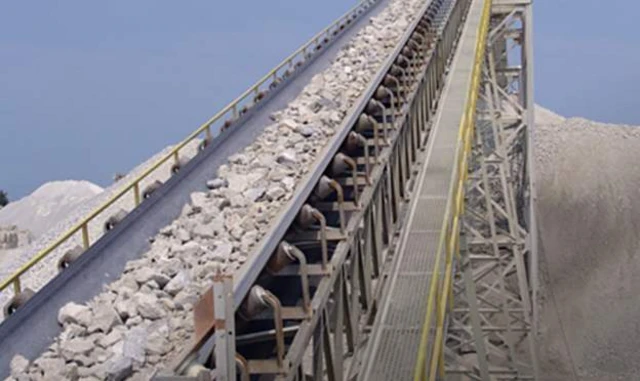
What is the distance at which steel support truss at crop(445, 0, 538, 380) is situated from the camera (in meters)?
15.5

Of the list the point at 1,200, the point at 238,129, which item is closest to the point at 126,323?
the point at 238,129

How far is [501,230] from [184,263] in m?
12.8

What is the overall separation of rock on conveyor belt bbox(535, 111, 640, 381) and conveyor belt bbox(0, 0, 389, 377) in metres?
11.6

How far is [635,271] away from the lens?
2323 cm

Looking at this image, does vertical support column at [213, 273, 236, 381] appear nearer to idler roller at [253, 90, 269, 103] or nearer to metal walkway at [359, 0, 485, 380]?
metal walkway at [359, 0, 485, 380]

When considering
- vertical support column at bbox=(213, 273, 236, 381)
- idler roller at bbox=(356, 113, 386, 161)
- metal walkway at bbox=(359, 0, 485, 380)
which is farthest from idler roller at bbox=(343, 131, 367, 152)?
vertical support column at bbox=(213, 273, 236, 381)

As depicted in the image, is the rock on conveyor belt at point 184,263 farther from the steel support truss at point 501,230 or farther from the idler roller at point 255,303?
the steel support truss at point 501,230

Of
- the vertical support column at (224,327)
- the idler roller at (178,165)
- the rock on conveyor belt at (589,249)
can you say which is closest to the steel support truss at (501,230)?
the rock on conveyor belt at (589,249)

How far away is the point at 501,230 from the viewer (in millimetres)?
18125

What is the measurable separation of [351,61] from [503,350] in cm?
763

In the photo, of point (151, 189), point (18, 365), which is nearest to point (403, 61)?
point (151, 189)

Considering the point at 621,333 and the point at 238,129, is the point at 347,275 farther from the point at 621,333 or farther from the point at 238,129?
the point at 621,333

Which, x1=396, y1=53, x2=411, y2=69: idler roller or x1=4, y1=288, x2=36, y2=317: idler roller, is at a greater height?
x1=396, y1=53, x2=411, y2=69: idler roller

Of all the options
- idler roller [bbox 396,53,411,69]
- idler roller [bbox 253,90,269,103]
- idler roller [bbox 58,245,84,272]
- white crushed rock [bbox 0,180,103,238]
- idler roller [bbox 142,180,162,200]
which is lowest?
white crushed rock [bbox 0,180,103,238]
